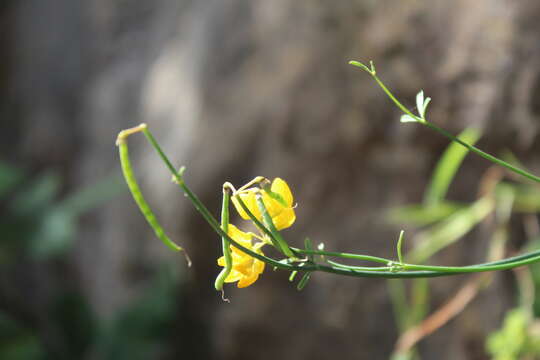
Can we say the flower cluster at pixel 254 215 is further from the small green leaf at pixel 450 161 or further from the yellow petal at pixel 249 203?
the small green leaf at pixel 450 161

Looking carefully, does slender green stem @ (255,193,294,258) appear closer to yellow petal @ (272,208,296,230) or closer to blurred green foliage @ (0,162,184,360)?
yellow petal @ (272,208,296,230)

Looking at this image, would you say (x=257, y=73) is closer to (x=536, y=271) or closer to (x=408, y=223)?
(x=408, y=223)

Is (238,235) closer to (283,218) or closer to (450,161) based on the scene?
(283,218)

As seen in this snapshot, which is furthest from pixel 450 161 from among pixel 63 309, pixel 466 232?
pixel 63 309

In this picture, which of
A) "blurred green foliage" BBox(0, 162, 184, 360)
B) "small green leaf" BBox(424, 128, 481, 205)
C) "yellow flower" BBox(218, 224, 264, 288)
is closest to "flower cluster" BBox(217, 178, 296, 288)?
"yellow flower" BBox(218, 224, 264, 288)

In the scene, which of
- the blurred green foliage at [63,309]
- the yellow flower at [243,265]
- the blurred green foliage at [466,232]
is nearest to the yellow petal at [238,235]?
the yellow flower at [243,265]

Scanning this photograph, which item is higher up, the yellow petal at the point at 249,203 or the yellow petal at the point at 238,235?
the yellow petal at the point at 249,203
